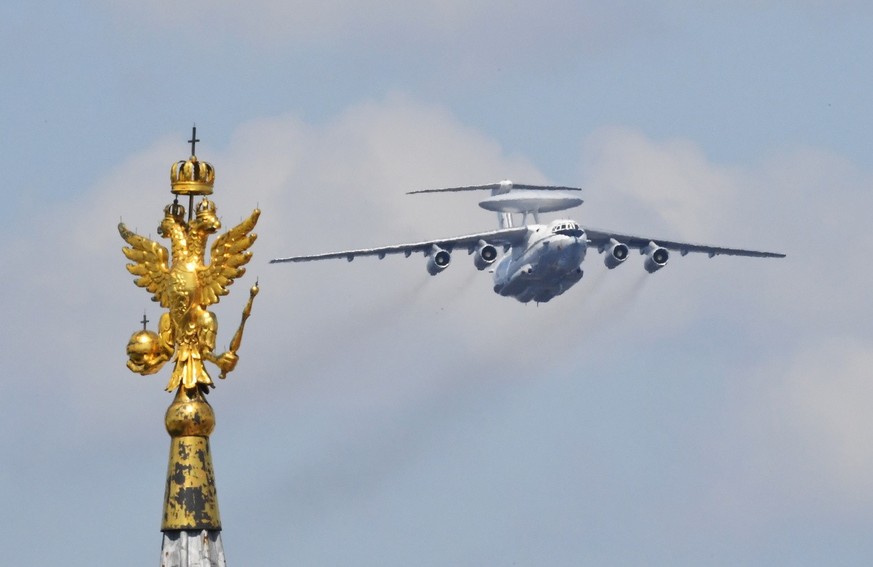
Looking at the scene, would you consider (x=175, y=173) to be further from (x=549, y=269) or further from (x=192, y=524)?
(x=549, y=269)

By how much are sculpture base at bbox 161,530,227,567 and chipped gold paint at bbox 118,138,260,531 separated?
0.61 metres

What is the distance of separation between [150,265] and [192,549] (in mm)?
2424

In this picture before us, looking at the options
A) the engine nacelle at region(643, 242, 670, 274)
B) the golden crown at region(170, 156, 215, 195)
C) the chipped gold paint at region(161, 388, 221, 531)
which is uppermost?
the engine nacelle at region(643, 242, 670, 274)

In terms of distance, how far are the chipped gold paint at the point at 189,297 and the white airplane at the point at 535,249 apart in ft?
319

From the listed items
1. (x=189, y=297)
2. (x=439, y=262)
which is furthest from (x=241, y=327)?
(x=439, y=262)

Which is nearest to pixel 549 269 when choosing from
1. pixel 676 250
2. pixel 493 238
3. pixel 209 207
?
pixel 493 238

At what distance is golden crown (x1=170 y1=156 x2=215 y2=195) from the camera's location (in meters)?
18.4

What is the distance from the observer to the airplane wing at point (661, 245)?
435ft

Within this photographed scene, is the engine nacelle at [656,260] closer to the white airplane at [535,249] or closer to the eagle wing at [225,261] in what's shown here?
the white airplane at [535,249]

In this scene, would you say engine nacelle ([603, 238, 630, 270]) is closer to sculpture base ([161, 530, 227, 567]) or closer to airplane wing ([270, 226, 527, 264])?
airplane wing ([270, 226, 527, 264])

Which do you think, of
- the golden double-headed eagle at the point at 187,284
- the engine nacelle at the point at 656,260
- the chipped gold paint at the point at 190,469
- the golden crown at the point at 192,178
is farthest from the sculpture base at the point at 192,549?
the engine nacelle at the point at 656,260

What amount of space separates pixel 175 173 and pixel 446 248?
379 ft

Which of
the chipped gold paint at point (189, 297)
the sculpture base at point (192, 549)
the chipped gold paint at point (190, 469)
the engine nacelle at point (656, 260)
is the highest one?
the engine nacelle at point (656, 260)

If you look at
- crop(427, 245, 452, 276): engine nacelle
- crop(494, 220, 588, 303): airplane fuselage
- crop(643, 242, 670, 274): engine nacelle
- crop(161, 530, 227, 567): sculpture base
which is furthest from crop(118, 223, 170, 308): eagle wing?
crop(643, 242, 670, 274): engine nacelle
